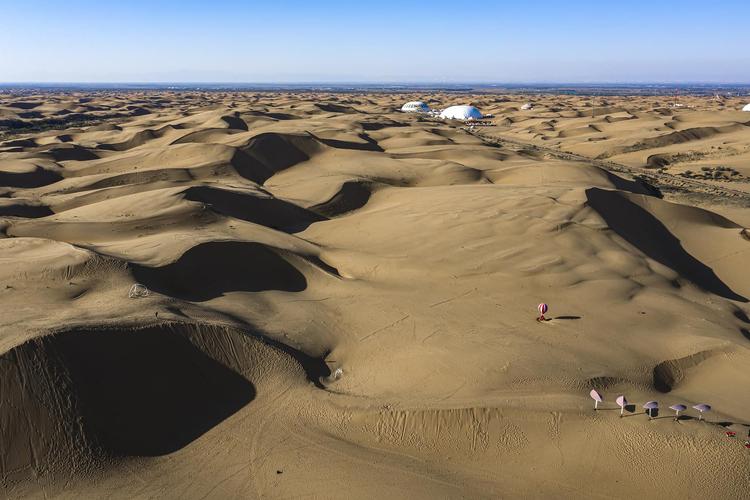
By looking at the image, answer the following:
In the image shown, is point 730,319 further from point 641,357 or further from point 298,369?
point 298,369

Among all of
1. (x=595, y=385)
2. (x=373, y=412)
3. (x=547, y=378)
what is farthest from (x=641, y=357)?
(x=373, y=412)

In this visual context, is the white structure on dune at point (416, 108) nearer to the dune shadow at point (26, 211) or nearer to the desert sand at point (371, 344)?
the desert sand at point (371, 344)

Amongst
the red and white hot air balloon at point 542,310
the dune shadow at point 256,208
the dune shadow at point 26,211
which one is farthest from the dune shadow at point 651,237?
the dune shadow at point 26,211

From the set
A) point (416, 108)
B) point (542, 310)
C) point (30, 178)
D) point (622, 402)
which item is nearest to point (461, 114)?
point (416, 108)

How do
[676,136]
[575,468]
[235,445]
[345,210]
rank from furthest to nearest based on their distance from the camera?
[676,136]
[345,210]
[235,445]
[575,468]

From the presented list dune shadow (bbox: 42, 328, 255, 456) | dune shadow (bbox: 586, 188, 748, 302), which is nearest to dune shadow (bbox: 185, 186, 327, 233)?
dune shadow (bbox: 586, 188, 748, 302)
